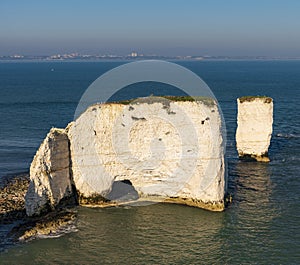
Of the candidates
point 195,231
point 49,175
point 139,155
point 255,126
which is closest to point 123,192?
point 139,155

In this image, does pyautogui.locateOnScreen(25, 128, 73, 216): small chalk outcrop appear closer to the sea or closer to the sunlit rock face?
the sunlit rock face

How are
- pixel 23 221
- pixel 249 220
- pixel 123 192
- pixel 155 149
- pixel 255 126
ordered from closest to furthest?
pixel 249 220 → pixel 23 221 → pixel 155 149 → pixel 123 192 → pixel 255 126

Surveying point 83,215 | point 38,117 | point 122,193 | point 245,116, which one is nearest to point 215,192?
point 122,193

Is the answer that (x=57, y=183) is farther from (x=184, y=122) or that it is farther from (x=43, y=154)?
(x=184, y=122)

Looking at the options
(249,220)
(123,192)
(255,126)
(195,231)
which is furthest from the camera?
(255,126)

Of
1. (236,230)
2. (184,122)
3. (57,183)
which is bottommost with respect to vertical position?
(236,230)

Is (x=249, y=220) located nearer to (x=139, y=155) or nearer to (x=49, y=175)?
(x=139, y=155)
